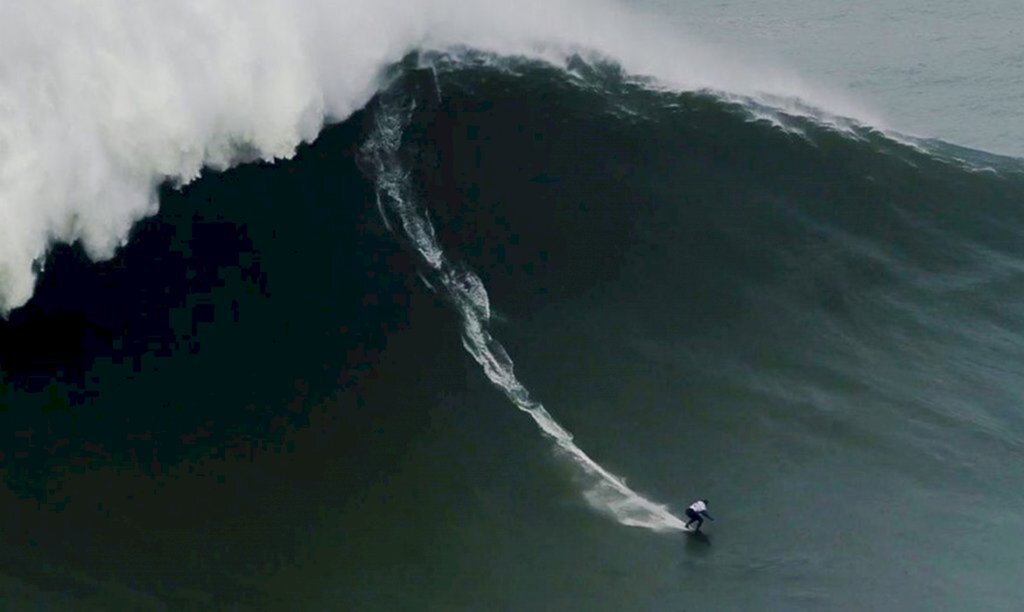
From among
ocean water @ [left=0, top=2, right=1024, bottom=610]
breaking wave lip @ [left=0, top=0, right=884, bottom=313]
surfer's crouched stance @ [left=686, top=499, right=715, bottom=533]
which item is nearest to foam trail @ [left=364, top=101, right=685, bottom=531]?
ocean water @ [left=0, top=2, right=1024, bottom=610]

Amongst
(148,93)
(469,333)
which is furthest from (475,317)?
(148,93)

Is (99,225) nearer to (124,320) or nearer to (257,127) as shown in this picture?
(124,320)

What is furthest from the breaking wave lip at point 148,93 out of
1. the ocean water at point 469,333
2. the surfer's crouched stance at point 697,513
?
the surfer's crouched stance at point 697,513

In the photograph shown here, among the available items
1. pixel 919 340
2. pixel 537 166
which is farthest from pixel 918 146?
pixel 537 166

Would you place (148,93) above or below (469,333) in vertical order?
above

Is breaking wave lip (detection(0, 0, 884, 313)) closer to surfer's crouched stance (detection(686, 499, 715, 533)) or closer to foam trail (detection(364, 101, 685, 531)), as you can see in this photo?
foam trail (detection(364, 101, 685, 531))

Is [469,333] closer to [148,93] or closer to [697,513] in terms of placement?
[697,513]
